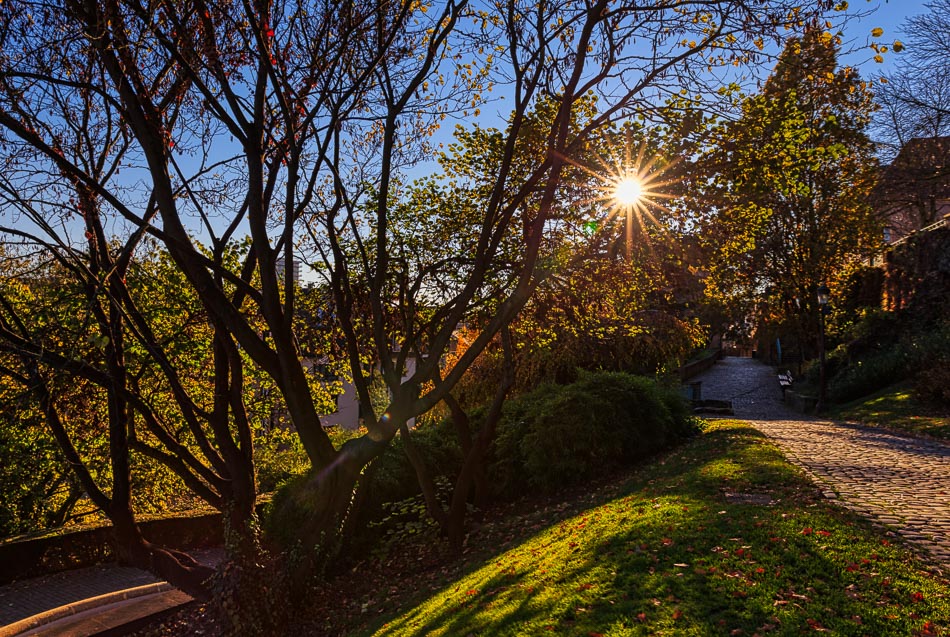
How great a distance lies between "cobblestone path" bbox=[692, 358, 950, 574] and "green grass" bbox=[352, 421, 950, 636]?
0.38m

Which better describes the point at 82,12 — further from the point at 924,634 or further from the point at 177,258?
the point at 924,634

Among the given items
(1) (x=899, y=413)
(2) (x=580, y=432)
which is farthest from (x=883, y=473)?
(1) (x=899, y=413)

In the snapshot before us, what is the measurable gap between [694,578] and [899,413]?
46.4ft

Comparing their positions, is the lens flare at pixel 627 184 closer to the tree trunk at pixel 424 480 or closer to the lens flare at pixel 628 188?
the lens flare at pixel 628 188

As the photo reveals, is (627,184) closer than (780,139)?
No

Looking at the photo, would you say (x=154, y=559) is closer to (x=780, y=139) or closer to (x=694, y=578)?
(x=694, y=578)

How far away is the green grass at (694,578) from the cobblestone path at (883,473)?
380mm

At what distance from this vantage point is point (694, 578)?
4.93 metres

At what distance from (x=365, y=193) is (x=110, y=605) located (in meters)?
8.35

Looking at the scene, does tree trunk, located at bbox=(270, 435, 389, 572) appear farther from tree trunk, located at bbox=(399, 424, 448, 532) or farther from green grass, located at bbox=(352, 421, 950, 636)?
tree trunk, located at bbox=(399, 424, 448, 532)

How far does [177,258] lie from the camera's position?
7457 millimetres

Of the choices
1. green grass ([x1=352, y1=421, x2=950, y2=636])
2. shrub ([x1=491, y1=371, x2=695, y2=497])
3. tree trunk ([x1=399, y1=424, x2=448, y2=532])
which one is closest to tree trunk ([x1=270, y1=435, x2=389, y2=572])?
green grass ([x1=352, y1=421, x2=950, y2=636])

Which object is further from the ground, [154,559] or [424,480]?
[424,480]

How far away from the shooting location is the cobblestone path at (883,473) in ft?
20.0
